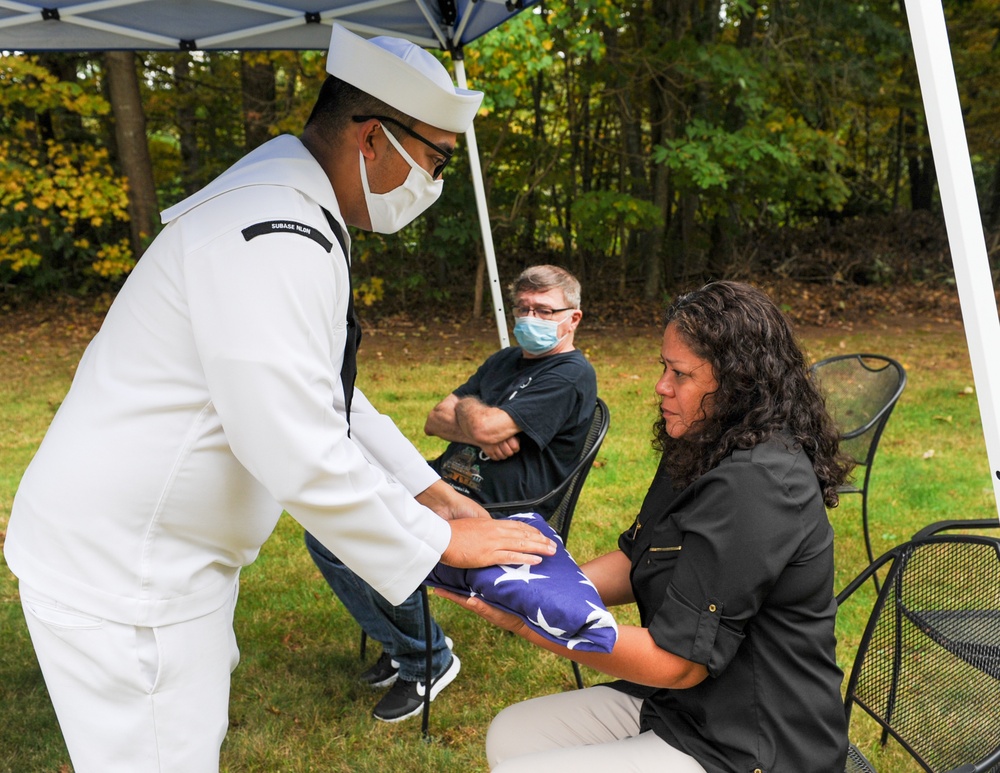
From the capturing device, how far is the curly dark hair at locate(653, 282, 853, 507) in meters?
1.88

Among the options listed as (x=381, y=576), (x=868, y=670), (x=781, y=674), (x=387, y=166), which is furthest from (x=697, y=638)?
(x=387, y=166)

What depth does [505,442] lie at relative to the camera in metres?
3.46

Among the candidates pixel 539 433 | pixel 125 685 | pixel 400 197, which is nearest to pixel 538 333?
pixel 539 433

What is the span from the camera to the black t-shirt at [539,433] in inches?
136

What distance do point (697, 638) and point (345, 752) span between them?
1.88 m

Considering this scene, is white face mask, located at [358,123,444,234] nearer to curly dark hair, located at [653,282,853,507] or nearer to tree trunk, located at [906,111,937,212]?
curly dark hair, located at [653,282,853,507]

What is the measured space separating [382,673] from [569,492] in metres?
1.06

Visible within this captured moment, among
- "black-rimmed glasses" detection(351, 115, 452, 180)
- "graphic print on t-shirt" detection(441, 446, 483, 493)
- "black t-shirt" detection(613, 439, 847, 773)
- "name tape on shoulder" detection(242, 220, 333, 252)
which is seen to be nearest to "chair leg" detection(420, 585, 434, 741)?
"graphic print on t-shirt" detection(441, 446, 483, 493)

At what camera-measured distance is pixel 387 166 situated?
76.7 inches

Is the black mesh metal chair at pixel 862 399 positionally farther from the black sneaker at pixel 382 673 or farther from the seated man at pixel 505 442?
→ the black sneaker at pixel 382 673

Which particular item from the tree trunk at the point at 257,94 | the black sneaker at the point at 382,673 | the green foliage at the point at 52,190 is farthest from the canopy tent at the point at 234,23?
the tree trunk at the point at 257,94

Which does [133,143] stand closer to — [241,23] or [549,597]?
[241,23]

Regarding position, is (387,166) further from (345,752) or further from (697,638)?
(345,752)

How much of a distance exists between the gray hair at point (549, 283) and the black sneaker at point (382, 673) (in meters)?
1.54
